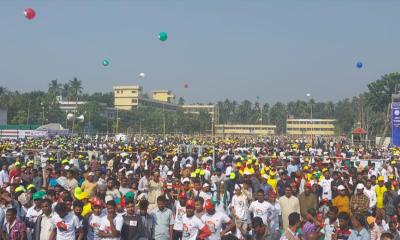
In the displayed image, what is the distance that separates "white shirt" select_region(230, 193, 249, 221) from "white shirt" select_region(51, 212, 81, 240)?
3.21 m

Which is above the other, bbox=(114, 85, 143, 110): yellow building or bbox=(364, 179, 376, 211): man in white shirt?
bbox=(114, 85, 143, 110): yellow building

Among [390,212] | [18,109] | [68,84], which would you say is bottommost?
[390,212]

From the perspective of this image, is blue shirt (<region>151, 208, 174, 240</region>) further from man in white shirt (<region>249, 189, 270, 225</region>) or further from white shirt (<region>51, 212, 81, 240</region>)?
man in white shirt (<region>249, 189, 270, 225</region>)

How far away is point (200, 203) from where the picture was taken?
8375 mm

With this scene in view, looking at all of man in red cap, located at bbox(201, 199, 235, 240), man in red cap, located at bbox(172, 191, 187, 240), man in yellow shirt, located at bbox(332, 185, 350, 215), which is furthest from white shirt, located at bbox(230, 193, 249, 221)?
man in yellow shirt, located at bbox(332, 185, 350, 215)

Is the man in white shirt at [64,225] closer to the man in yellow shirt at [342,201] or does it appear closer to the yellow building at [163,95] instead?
the man in yellow shirt at [342,201]

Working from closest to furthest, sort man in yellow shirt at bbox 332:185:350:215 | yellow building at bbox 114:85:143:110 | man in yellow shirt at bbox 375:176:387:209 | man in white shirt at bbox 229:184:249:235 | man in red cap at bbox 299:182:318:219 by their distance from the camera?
man in white shirt at bbox 229:184:249:235, man in red cap at bbox 299:182:318:219, man in yellow shirt at bbox 332:185:350:215, man in yellow shirt at bbox 375:176:387:209, yellow building at bbox 114:85:143:110

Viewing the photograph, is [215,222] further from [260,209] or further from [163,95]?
[163,95]

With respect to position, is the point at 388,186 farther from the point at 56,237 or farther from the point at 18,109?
the point at 18,109

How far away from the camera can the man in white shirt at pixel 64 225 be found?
7.70 m

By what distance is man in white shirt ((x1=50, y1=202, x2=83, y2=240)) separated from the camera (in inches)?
303

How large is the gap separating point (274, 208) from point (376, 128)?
7470cm

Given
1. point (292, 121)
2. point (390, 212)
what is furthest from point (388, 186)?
point (292, 121)

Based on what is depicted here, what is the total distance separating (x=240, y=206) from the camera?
10.2 m
